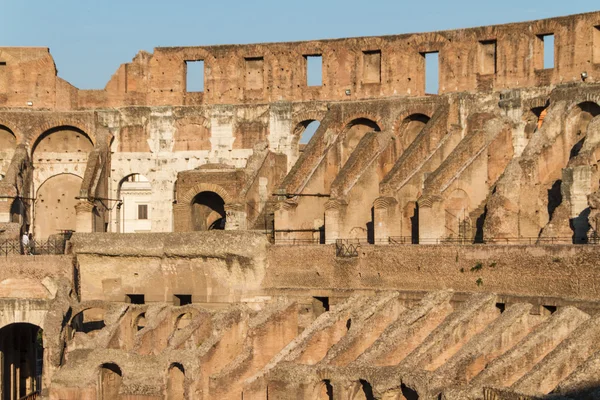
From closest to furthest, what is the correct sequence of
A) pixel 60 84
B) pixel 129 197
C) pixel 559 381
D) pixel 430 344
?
pixel 559 381 → pixel 430 344 → pixel 60 84 → pixel 129 197

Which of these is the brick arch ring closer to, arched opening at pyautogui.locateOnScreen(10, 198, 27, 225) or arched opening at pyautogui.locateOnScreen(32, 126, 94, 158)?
arched opening at pyautogui.locateOnScreen(32, 126, 94, 158)

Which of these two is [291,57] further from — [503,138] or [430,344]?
[430,344]

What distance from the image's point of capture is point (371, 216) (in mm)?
40719

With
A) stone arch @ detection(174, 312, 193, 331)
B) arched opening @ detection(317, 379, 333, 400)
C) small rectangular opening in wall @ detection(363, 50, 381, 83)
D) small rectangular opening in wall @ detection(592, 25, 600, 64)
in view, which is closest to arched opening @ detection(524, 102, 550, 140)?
small rectangular opening in wall @ detection(592, 25, 600, 64)

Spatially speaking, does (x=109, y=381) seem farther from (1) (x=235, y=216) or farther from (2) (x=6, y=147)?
(2) (x=6, y=147)

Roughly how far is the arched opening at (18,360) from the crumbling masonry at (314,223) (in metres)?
0.12

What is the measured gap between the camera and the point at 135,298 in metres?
41.2

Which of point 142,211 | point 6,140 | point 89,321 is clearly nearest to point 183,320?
point 89,321

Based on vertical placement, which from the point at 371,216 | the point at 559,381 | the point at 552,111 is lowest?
the point at 559,381

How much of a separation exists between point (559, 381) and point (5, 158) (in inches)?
1008

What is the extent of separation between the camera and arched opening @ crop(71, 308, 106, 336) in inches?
1509

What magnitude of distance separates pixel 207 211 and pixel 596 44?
14.0 m

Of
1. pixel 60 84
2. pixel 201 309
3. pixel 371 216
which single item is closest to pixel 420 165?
pixel 371 216

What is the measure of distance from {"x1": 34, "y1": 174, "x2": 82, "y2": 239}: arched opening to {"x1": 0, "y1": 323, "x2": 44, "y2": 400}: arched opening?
5.78 metres
